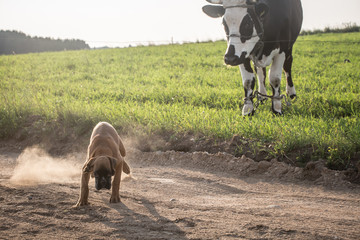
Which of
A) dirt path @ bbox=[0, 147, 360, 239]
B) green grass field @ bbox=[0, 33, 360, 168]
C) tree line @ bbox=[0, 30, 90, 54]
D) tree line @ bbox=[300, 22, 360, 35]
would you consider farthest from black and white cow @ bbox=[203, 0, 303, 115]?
tree line @ bbox=[0, 30, 90, 54]

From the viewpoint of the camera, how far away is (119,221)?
4.62 m

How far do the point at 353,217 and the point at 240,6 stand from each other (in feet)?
14.9

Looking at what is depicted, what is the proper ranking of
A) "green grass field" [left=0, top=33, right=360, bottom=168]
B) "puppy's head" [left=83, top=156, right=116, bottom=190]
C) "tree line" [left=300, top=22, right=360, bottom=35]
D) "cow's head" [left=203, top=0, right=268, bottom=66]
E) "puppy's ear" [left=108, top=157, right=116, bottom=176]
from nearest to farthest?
"puppy's head" [left=83, top=156, right=116, bottom=190]
"puppy's ear" [left=108, top=157, right=116, bottom=176]
"green grass field" [left=0, top=33, right=360, bottom=168]
"cow's head" [left=203, top=0, right=268, bottom=66]
"tree line" [left=300, top=22, right=360, bottom=35]

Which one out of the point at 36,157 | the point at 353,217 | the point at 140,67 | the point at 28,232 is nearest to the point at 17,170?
the point at 36,157

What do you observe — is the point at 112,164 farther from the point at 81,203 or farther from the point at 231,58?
the point at 231,58

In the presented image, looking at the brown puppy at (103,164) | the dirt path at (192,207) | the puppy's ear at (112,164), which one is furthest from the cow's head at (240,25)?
the puppy's ear at (112,164)

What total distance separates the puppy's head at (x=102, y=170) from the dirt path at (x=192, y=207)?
1.22ft

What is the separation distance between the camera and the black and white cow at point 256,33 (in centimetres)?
779

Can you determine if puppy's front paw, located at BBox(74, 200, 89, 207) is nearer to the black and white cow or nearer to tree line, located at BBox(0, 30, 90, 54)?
the black and white cow

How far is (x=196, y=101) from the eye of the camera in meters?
11.0

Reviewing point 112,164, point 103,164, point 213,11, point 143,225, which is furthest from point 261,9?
point 143,225

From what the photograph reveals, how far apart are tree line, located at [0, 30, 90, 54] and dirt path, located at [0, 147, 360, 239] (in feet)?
122

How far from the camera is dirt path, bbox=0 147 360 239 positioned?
424 cm

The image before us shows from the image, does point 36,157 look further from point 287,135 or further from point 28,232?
point 287,135
